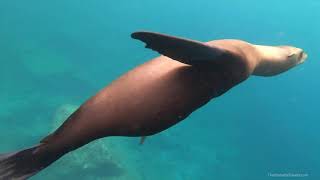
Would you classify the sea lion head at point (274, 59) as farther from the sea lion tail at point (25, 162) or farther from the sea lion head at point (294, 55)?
the sea lion tail at point (25, 162)

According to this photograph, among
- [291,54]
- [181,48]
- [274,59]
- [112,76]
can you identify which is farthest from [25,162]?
[112,76]

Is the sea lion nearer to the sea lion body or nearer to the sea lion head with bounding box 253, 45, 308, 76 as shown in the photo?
the sea lion body

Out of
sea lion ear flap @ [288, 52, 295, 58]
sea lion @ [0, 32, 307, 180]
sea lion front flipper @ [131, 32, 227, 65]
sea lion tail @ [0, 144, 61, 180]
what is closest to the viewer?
sea lion front flipper @ [131, 32, 227, 65]

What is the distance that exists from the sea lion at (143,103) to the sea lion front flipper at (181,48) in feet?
0.03

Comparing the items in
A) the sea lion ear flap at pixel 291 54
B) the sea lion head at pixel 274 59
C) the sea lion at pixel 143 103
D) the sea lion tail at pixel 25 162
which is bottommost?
the sea lion tail at pixel 25 162

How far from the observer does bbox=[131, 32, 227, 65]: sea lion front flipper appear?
7.32ft

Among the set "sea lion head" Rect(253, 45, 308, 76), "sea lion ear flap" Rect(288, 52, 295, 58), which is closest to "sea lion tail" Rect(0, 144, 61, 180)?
"sea lion head" Rect(253, 45, 308, 76)

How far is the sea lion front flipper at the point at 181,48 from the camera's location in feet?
7.32

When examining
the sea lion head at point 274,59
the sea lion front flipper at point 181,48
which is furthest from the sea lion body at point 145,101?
the sea lion head at point 274,59

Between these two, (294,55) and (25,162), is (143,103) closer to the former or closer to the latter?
(25,162)

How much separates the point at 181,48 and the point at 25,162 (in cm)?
114

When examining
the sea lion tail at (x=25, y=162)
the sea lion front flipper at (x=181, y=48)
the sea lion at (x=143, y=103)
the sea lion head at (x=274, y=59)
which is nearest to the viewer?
the sea lion front flipper at (x=181, y=48)

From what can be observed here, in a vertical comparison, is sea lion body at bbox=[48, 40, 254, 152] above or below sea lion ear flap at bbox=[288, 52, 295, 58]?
below

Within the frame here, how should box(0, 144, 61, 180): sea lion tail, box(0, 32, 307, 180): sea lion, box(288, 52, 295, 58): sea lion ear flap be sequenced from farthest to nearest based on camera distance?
box(288, 52, 295, 58): sea lion ear flap → box(0, 144, 61, 180): sea lion tail → box(0, 32, 307, 180): sea lion
